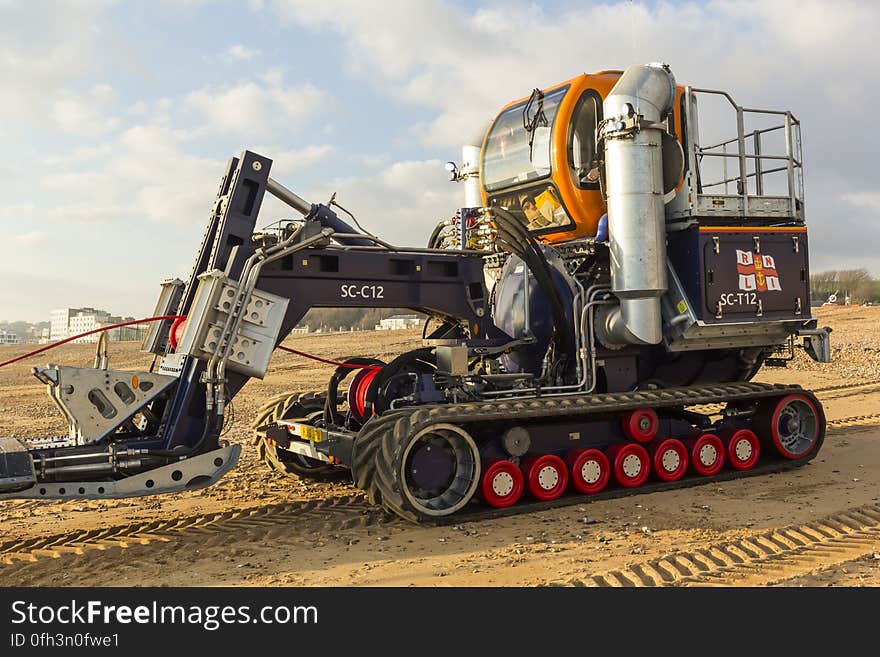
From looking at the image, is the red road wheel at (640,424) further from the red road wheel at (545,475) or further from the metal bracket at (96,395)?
the metal bracket at (96,395)

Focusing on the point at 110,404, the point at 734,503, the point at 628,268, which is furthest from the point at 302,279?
the point at 734,503

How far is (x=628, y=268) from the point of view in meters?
8.48

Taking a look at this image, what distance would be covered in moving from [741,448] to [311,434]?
4.87 meters

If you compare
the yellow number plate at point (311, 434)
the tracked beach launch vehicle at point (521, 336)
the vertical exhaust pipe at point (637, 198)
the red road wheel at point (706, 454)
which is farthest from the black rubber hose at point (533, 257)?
the yellow number plate at point (311, 434)

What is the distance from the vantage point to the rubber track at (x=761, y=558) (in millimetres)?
5801

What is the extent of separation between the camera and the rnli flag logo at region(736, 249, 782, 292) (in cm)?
905

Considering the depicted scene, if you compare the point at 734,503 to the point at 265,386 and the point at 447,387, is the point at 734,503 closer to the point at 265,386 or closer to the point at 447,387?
the point at 447,387

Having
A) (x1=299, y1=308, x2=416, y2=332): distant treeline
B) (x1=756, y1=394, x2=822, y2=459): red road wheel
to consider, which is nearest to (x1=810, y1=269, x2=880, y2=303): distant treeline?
(x1=299, y1=308, x2=416, y2=332): distant treeline

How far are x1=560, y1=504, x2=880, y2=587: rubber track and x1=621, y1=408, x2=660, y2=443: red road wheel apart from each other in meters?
1.77

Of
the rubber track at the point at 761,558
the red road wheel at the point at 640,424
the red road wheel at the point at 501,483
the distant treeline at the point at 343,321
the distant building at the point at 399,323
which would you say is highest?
the distant treeline at the point at 343,321

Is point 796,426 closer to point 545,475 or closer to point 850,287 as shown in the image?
point 545,475

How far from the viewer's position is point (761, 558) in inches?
249

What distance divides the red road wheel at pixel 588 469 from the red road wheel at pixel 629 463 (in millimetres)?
116

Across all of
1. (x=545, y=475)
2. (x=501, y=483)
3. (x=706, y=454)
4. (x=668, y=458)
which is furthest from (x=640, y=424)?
(x=501, y=483)
